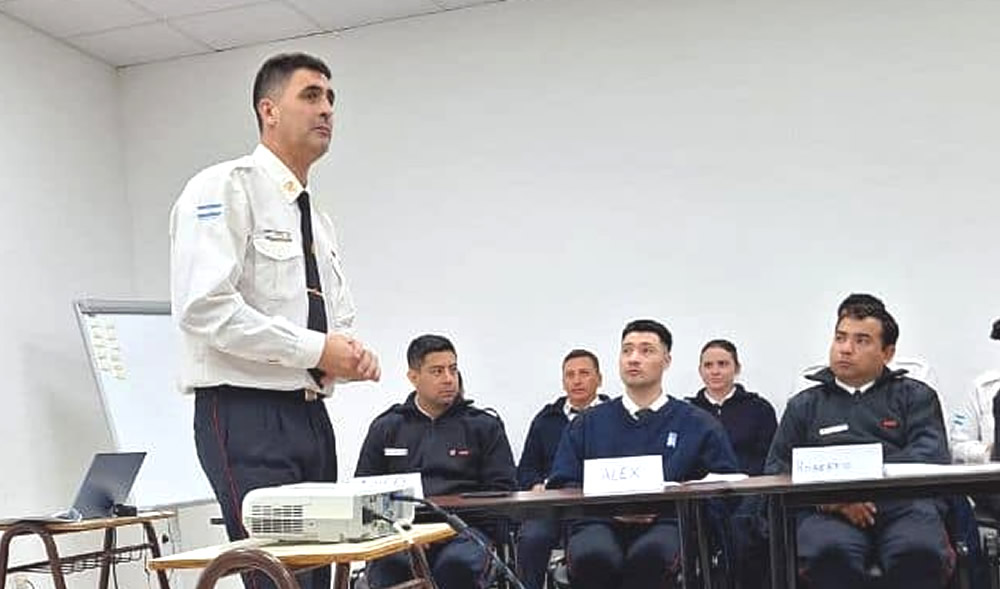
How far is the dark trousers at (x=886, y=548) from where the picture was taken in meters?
3.12

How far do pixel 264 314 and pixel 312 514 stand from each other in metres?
0.46

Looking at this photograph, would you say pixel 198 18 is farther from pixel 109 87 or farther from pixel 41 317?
pixel 41 317

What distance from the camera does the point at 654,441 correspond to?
359cm

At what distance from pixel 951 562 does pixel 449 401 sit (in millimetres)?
1765

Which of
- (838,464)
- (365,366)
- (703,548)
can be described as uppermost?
(365,366)

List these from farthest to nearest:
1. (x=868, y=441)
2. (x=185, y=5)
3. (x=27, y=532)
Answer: (x=185, y=5) → (x=27, y=532) → (x=868, y=441)

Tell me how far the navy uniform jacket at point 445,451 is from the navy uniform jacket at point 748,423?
36.9 inches

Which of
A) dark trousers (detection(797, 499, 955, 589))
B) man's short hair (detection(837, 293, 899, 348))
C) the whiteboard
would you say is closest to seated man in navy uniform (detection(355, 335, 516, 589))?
the whiteboard

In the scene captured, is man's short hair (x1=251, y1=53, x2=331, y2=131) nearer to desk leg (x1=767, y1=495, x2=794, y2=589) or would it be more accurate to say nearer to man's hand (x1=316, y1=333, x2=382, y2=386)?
man's hand (x1=316, y1=333, x2=382, y2=386)

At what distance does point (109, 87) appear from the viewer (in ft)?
18.8

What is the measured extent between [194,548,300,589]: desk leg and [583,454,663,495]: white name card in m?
1.51

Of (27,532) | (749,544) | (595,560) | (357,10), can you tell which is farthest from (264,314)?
(357,10)

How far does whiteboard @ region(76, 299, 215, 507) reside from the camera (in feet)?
15.5

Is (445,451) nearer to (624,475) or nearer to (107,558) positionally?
(624,475)
